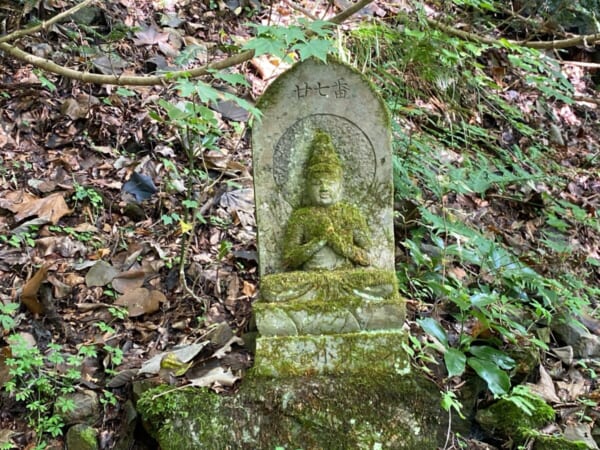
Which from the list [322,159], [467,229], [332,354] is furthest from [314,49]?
[467,229]

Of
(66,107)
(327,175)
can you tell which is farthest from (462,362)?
(66,107)

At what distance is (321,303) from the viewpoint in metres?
3.35

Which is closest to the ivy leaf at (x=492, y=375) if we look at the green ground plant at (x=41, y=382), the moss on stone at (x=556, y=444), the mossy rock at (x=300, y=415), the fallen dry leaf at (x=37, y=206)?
the moss on stone at (x=556, y=444)

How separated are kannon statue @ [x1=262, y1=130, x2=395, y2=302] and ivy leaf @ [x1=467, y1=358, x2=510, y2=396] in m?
0.77

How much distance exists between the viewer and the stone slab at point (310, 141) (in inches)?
141

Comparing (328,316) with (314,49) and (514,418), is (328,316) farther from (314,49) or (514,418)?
(314,49)

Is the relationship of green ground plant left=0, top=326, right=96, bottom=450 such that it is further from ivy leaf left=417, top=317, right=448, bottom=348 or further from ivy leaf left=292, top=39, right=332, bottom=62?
ivy leaf left=292, top=39, right=332, bottom=62

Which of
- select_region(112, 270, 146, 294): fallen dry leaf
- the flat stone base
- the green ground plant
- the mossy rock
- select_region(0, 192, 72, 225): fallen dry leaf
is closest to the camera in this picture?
the mossy rock

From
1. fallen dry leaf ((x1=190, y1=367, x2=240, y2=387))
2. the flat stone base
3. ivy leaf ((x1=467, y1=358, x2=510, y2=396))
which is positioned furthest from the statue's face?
ivy leaf ((x1=467, y1=358, x2=510, y2=396))

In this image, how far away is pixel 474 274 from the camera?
4.77 meters

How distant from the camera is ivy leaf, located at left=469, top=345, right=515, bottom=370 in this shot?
149 inches

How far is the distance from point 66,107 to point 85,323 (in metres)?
2.35

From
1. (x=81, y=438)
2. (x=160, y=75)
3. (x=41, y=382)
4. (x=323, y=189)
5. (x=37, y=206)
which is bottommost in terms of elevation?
(x=81, y=438)

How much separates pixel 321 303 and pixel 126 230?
2.19 metres
